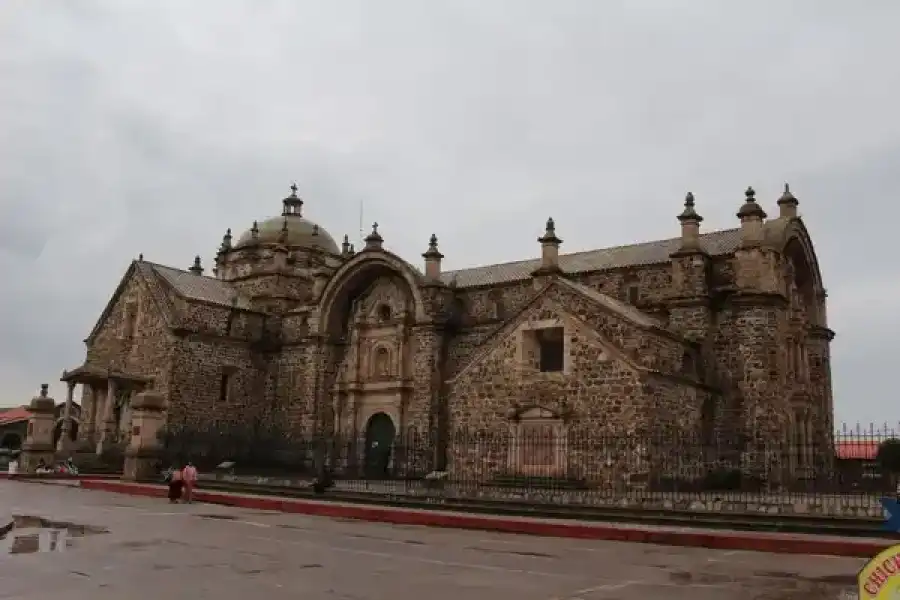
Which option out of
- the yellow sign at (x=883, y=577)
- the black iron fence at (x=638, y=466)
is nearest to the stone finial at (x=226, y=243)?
the black iron fence at (x=638, y=466)

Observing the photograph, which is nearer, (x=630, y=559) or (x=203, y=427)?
(x=630, y=559)

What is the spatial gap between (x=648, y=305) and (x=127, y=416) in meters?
22.7

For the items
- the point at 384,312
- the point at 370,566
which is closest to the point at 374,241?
the point at 384,312

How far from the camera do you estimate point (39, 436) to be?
31.5 meters

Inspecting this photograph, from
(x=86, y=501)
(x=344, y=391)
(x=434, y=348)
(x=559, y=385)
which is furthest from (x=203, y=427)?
(x=559, y=385)

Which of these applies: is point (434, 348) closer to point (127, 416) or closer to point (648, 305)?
point (648, 305)

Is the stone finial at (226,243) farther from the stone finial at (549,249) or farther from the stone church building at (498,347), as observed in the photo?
the stone finial at (549,249)

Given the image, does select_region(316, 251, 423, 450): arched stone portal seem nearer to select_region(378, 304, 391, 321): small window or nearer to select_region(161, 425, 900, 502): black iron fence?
select_region(378, 304, 391, 321): small window

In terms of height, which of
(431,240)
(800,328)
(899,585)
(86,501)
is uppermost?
(431,240)

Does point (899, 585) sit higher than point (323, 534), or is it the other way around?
point (899, 585)

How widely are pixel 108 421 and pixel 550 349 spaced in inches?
795

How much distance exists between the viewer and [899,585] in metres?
3.07

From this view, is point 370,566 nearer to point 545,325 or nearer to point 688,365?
point 545,325

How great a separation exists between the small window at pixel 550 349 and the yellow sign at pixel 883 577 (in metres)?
20.0
